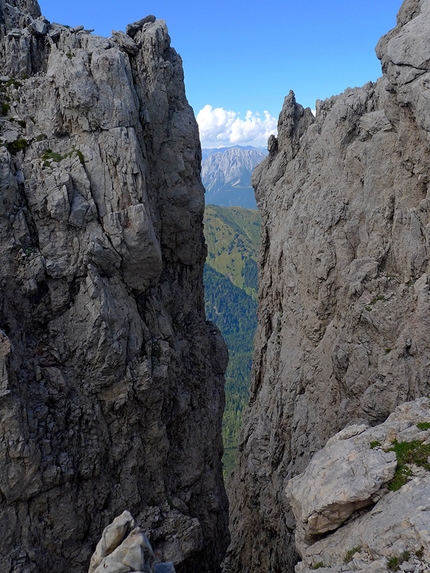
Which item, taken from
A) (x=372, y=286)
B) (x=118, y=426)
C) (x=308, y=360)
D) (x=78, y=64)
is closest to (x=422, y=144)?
(x=372, y=286)

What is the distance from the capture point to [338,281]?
4281 cm

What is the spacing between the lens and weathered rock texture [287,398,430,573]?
1914cm

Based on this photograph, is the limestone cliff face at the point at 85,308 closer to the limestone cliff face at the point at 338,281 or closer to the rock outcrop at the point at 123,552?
the rock outcrop at the point at 123,552

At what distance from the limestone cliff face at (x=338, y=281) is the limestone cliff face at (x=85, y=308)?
1036cm

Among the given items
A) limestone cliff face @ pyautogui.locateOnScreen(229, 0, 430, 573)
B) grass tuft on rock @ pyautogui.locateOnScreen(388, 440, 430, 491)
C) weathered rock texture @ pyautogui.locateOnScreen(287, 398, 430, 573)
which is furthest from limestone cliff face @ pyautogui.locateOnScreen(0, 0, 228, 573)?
grass tuft on rock @ pyautogui.locateOnScreen(388, 440, 430, 491)

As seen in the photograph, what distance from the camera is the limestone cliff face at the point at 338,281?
36.1m

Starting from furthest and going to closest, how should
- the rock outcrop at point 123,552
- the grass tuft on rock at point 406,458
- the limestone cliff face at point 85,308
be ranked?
the limestone cliff face at point 85,308 < the grass tuft on rock at point 406,458 < the rock outcrop at point 123,552

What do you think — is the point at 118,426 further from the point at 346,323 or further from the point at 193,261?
the point at 346,323

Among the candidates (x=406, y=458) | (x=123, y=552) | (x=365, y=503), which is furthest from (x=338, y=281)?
(x=123, y=552)

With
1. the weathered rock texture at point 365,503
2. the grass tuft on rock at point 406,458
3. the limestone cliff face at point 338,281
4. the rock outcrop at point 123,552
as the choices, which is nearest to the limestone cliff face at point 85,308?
the rock outcrop at point 123,552

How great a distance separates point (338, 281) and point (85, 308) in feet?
72.3

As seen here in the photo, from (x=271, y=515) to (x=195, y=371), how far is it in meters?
16.5

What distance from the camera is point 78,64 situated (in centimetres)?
3538

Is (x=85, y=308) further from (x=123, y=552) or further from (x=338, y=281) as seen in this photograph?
(x=338, y=281)
